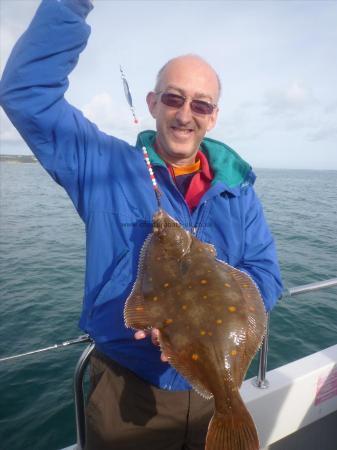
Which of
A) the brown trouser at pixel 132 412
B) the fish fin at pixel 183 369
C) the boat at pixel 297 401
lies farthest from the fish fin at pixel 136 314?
the boat at pixel 297 401

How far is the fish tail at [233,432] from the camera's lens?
2014mm

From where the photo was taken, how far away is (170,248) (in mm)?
2590

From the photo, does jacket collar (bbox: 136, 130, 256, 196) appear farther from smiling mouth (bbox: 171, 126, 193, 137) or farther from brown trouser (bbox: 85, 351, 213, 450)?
brown trouser (bbox: 85, 351, 213, 450)

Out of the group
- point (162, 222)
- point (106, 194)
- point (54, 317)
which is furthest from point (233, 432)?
point (54, 317)

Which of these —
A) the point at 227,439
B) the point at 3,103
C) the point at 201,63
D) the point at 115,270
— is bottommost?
the point at 227,439

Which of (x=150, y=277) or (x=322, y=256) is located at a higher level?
(x=150, y=277)

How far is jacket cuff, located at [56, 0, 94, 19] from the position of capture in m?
2.60

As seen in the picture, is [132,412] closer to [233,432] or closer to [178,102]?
[233,432]

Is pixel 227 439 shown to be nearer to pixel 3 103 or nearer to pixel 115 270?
pixel 115 270

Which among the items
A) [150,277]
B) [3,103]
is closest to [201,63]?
[3,103]

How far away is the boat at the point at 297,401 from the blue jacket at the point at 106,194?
112 cm

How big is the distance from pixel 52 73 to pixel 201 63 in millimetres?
1421

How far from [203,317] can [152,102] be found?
87.6 inches

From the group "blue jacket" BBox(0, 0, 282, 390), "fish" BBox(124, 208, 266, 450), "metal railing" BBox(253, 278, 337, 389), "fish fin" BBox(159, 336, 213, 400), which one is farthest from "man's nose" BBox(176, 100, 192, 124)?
"metal railing" BBox(253, 278, 337, 389)
